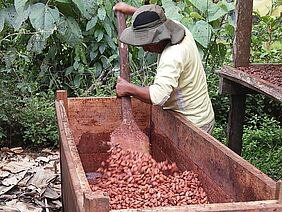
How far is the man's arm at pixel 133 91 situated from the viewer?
122 inches

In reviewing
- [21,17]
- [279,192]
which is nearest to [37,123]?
[21,17]

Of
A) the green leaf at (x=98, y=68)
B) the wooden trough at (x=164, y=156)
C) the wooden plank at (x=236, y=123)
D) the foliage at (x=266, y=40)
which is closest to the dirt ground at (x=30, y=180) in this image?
the wooden trough at (x=164, y=156)

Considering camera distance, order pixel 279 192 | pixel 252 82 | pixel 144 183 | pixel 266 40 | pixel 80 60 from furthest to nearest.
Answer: pixel 266 40
pixel 80 60
pixel 252 82
pixel 144 183
pixel 279 192

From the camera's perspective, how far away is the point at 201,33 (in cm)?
479

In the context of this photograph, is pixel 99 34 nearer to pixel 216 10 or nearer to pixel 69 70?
pixel 69 70

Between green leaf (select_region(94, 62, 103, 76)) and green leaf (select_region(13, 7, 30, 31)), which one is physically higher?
green leaf (select_region(13, 7, 30, 31))

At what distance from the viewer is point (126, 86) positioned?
328 cm

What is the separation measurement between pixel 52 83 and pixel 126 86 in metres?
2.52

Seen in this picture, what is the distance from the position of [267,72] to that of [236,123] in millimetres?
609

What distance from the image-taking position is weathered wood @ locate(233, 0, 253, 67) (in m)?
4.19

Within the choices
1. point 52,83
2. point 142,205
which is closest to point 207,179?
point 142,205

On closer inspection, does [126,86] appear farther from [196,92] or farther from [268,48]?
[268,48]

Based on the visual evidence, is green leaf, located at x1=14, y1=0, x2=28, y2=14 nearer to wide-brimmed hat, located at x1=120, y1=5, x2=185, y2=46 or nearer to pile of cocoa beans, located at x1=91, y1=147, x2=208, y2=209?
wide-brimmed hat, located at x1=120, y1=5, x2=185, y2=46

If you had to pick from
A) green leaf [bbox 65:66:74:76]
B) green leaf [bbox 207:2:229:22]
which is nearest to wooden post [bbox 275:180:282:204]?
green leaf [bbox 207:2:229:22]
